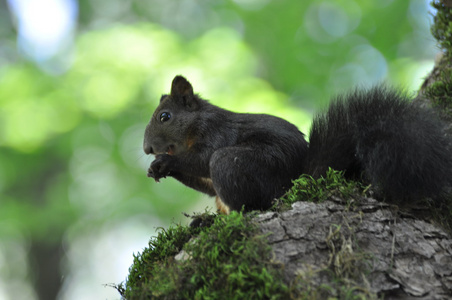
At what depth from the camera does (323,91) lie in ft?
23.4

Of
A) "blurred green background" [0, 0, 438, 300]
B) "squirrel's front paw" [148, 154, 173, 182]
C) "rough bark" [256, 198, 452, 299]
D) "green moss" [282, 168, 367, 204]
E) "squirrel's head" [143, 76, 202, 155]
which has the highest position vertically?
"blurred green background" [0, 0, 438, 300]

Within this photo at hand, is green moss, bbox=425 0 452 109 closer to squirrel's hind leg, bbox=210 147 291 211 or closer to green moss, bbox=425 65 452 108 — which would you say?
green moss, bbox=425 65 452 108

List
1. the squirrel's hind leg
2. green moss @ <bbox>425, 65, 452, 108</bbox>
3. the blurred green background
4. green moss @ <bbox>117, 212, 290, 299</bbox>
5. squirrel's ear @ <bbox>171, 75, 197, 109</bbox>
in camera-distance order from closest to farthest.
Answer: green moss @ <bbox>117, 212, 290, 299</bbox>
the squirrel's hind leg
green moss @ <bbox>425, 65, 452, 108</bbox>
squirrel's ear @ <bbox>171, 75, 197, 109</bbox>
the blurred green background

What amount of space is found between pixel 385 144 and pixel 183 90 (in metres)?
1.69

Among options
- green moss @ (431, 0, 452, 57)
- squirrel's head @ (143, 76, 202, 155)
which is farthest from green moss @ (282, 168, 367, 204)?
green moss @ (431, 0, 452, 57)

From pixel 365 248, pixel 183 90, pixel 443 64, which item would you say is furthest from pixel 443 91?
pixel 183 90

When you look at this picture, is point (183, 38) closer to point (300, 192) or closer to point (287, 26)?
point (287, 26)

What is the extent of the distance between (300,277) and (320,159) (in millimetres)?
909

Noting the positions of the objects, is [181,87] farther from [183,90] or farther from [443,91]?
[443,91]

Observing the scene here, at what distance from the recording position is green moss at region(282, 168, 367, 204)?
7.09 ft

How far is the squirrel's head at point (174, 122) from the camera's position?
10.6ft

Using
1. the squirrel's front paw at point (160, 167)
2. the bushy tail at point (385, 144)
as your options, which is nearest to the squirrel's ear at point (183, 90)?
the squirrel's front paw at point (160, 167)

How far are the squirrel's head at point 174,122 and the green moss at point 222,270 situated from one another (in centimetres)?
126

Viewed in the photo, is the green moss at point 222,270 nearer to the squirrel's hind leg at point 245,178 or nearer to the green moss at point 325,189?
the green moss at point 325,189
